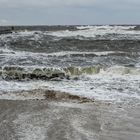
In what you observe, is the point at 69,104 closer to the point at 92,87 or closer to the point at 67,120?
the point at 67,120

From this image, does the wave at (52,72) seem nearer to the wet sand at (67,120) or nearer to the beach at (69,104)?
the beach at (69,104)

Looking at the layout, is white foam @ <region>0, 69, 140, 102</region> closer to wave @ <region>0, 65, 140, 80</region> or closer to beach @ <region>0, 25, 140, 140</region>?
beach @ <region>0, 25, 140, 140</region>

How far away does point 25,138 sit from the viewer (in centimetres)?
665

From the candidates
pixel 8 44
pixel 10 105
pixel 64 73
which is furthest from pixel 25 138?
pixel 8 44

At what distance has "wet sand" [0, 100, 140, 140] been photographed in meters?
6.86

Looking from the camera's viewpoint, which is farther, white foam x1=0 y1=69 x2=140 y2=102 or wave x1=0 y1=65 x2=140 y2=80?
wave x1=0 y1=65 x2=140 y2=80

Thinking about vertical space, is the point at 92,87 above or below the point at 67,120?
below

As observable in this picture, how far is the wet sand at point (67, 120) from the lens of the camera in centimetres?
686

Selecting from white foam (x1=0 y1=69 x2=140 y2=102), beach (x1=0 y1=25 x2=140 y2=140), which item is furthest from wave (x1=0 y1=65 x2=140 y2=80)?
white foam (x1=0 y1=69 x2=140 y2=102)

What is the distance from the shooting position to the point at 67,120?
311 inches

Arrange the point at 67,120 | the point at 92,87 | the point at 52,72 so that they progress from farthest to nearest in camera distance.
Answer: the point at 52,72
the point at 92,87
the point at 67,120

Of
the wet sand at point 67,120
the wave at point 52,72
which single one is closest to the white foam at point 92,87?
the wave at point 52,72

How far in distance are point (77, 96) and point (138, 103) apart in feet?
5.31

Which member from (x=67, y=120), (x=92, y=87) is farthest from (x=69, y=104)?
(x=92, y=87)
